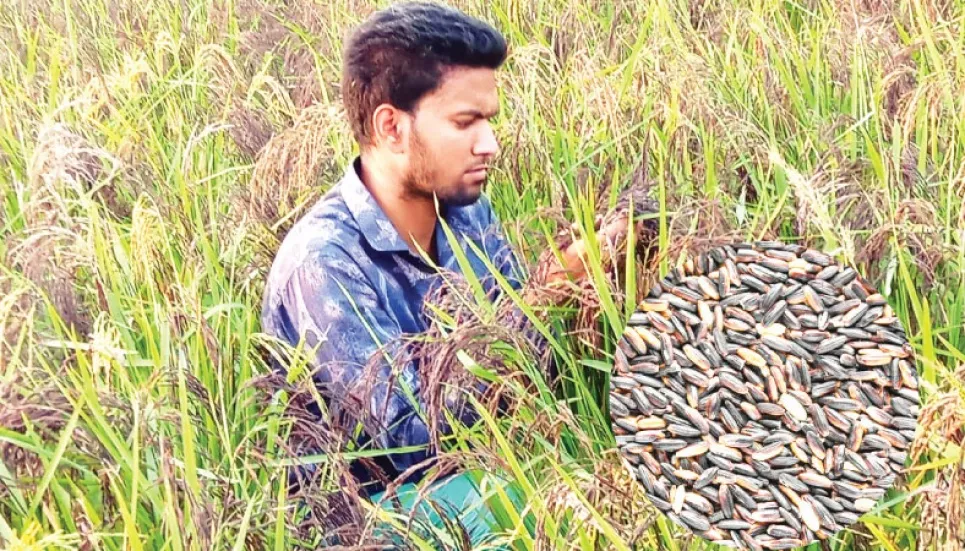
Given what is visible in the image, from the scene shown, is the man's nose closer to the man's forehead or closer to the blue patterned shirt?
the man's forehead

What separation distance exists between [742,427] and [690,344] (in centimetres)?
16

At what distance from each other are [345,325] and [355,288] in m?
0.11

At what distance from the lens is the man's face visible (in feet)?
7.22

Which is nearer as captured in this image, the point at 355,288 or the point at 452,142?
the point at 355,288

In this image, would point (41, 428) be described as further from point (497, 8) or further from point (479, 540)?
point (497, 8)

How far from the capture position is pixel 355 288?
2.10m

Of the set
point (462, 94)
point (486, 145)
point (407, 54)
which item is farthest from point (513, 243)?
point (407, 54)

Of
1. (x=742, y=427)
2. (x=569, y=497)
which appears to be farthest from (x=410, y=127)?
(x=569, y=497)

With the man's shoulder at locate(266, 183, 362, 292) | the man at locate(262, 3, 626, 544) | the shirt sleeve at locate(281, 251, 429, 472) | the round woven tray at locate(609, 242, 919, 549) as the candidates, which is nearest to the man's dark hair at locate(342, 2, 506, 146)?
the man at locate(262, 3, 626, 544)

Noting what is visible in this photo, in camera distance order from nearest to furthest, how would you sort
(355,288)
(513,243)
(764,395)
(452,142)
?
(764,395) → (513,243) → (355,288) → (452,142)

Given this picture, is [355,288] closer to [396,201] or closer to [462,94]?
[396,201]

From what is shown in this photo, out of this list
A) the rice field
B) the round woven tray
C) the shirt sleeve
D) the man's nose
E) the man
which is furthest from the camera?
the man's nose

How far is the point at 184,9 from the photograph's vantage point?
4.29 m

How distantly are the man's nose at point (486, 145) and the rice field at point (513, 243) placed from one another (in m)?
0.13
